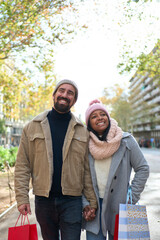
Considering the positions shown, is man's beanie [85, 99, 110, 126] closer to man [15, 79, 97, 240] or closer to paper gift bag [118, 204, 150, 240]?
man [15, 79, 97, 240]

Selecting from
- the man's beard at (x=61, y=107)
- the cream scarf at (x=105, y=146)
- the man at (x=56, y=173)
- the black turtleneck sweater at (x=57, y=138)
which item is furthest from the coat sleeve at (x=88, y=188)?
the man's beard at (x=61, y=107)

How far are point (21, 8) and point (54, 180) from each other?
7107mm

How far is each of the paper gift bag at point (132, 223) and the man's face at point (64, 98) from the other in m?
1.16

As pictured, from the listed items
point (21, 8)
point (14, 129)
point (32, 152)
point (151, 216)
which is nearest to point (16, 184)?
point (32, 152)

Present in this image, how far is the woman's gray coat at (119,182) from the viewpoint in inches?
110

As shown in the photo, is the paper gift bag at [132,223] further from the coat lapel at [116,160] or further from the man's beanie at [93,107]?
the man's beanie at [93,107]

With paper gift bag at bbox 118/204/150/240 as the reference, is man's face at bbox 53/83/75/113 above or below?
above

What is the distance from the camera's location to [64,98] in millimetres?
Result: 2979

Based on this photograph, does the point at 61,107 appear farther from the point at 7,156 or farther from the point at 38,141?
the point at 7,156

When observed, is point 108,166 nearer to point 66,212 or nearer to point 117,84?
point 66,212

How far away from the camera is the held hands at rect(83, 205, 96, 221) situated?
109 inches

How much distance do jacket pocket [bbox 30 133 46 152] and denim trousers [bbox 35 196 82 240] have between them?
49 centimetres

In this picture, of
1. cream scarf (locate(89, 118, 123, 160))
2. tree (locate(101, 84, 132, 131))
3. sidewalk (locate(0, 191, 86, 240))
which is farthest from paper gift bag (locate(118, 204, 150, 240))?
tree (locate(101, 84, 132, 131))

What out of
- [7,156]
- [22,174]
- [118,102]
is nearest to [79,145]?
[22,174]
